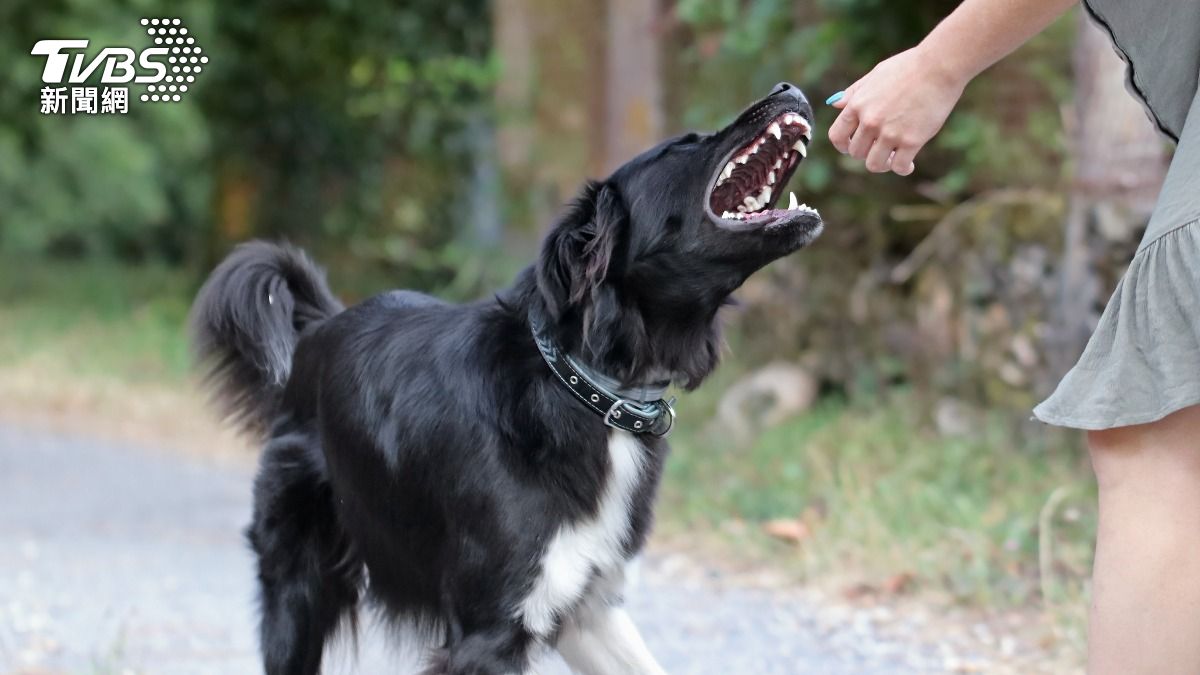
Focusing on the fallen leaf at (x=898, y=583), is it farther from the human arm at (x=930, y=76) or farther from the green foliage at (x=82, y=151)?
the green foliage at (x=82, y=151)

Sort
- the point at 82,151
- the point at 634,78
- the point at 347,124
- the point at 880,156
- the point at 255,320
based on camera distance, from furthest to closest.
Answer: the point at 347,124, the point at 82,151, the point at 634,78, the point at 255,320, the point at 880,156

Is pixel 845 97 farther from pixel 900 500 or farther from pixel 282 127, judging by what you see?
pixel 282 127

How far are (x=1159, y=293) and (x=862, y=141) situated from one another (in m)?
0.58

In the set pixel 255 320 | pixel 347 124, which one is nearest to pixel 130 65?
pixel 347 124

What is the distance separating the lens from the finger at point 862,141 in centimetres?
238

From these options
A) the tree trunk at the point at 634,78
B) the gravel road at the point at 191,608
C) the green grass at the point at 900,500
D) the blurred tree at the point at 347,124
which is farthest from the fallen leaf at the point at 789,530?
the blurred tree at the point at 347,124

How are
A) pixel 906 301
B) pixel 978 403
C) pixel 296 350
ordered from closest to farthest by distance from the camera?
pixel 296 350 < pixel 978 403 < pixel 906 301

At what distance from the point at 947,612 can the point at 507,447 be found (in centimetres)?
239

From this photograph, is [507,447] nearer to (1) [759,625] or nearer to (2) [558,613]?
(2) [558,613]

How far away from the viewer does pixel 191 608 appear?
16.8 feet

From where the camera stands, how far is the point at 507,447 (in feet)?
9.79

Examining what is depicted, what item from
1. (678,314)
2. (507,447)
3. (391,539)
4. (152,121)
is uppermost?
(678,314)

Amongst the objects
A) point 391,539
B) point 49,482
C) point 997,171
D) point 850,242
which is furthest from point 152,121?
point 391,539

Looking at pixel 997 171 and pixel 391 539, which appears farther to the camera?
pixel 997 171
